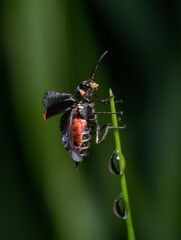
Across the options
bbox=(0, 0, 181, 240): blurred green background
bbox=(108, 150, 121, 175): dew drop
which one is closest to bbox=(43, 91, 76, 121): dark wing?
bbox=(0, 0, 181, 240): blurred green background

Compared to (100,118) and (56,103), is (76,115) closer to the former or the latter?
(56,103)

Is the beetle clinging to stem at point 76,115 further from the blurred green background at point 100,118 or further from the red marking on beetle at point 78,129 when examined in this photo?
the blurred green background at point 100,118

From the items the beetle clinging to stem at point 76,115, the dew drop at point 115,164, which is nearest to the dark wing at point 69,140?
the beetle clinging to stem at point 76,115

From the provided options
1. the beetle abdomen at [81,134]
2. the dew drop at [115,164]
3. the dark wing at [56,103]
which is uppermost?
the dark wing at [56,103]

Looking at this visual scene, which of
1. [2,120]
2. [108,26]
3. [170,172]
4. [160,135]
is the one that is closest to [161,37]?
[108,26]

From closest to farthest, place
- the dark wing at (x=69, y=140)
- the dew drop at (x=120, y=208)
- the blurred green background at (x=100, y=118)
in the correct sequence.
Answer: the dew drop at (x=120, y=208), the dark wing at (x=69, y=140), the blurred green background at (x=100, y=118)

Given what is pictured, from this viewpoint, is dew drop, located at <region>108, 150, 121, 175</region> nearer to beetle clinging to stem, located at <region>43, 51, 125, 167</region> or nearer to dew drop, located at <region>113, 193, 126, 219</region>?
dew drop, located at <region>113, 193, 126, 219</region>

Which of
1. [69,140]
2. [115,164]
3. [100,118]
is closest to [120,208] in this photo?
[115,164]

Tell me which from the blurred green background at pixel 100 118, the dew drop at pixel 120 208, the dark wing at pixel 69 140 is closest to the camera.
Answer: the dew drop at pixel 120 208
